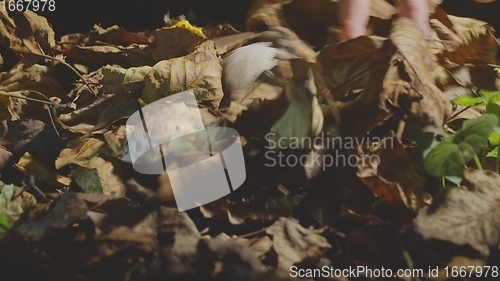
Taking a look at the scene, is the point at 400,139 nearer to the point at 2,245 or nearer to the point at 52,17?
the point at 2,245

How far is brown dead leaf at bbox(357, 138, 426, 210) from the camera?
3.45 ft

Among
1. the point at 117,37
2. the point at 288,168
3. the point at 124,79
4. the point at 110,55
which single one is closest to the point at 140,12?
the point at 117,37

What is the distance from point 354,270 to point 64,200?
1.45 feet

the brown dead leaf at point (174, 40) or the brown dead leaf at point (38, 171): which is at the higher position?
the brown dead leaf at point (174, 40)

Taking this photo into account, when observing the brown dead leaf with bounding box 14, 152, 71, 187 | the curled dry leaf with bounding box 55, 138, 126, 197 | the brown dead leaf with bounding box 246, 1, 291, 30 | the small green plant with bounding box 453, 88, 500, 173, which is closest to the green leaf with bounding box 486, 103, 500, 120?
the small green plant with bounding box 453, 88, 500, 173

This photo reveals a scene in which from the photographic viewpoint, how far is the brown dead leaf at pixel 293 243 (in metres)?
1.00

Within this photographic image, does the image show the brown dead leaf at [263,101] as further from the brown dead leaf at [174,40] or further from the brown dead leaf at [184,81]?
the brown dead leaf at [174,40]

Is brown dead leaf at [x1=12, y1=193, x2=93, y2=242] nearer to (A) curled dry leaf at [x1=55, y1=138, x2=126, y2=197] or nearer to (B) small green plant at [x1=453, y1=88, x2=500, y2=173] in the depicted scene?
(A) curled dry leaf at [x1=55, y1=138, x2=126, y2=197]

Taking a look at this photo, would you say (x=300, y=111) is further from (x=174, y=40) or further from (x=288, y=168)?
(x=174, y=40)

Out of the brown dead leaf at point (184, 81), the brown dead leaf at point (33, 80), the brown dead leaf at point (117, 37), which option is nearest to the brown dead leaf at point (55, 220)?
the brown dead leaf at point (184, 81)

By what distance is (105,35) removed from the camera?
1840mm

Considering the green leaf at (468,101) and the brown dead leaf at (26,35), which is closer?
the green leaf at (468,101)

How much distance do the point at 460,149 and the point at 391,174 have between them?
128mm

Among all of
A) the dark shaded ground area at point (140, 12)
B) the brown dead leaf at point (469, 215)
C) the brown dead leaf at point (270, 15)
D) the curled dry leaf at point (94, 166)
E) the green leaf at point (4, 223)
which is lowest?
the dark shaded ground area at point (140, 12)
